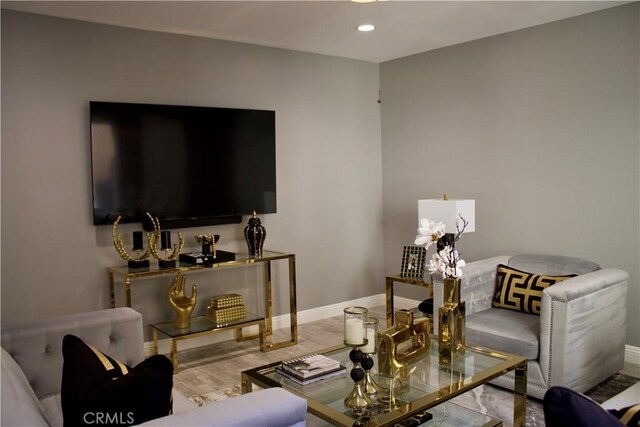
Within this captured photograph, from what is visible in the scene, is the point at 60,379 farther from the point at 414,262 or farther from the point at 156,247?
the point at 414,262

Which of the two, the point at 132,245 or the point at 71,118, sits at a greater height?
the point at 71,118

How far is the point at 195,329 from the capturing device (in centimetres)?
399

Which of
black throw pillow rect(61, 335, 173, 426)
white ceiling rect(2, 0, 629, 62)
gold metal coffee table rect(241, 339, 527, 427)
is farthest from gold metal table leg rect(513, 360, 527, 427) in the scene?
white ceiling rect(2, 0, 629, 62)

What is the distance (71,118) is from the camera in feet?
12.5

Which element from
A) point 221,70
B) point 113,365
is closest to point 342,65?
point 221,70

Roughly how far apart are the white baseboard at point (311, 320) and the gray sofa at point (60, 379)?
1568mm

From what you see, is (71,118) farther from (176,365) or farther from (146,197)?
(176,365)

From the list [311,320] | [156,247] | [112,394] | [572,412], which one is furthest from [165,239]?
[572,412]

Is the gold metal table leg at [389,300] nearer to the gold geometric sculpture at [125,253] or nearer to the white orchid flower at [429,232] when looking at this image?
the white orchid flower at [429,232]

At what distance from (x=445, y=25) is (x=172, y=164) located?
89.9 inches

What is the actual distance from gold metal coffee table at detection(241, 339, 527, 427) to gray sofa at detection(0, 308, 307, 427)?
1.68 feet

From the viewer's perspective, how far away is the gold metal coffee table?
2.14m

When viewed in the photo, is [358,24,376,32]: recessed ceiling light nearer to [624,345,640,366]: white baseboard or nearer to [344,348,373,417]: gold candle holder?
[344,348,373,417]: gold candle holder

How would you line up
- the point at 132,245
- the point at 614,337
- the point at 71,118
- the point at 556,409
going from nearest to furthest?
the point at 556,409, the point at 614,337, the point at 71,118, the point at 132,245
